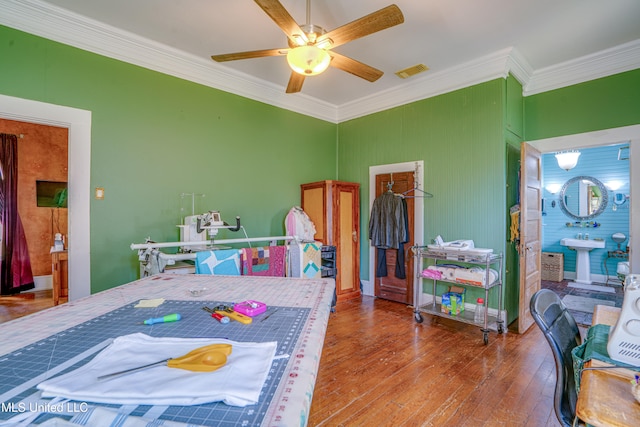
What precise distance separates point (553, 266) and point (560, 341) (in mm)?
5262

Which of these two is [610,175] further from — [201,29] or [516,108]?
[201,29]

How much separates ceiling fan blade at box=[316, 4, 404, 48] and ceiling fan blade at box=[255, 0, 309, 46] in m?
0.13

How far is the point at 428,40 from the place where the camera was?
9.74 ft

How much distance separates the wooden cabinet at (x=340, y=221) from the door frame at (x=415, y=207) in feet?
0.64

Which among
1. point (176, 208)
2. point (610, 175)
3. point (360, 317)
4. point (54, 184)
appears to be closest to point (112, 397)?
point (176, 208)

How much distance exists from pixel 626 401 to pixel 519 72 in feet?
11.8

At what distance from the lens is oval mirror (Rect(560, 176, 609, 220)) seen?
5305 mm

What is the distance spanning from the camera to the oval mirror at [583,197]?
5.30 meters

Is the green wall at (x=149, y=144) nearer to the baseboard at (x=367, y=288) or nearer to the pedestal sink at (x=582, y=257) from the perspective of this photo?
the baseboard at (x=367, y=288)

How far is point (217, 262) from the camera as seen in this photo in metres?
2.38

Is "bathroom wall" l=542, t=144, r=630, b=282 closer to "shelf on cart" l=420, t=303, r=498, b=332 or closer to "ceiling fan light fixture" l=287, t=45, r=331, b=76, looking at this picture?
"shelf on cart" l=420, t=303, r=498, b=332

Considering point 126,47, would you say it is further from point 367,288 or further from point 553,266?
point 553,266

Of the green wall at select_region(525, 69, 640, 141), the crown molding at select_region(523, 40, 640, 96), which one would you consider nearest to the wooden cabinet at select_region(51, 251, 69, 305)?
the green wall at select_region(525, 69, 640, 141)

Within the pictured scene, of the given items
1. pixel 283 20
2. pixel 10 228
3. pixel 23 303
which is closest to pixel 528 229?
pixel 283 20
